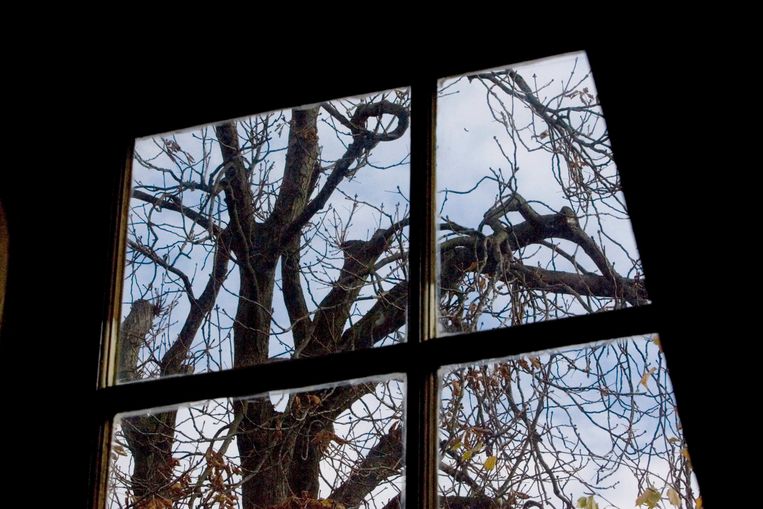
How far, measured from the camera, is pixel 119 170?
5.33 ft

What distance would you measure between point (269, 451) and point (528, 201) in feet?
1.79

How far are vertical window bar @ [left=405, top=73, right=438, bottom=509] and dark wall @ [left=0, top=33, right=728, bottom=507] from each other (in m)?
0.10

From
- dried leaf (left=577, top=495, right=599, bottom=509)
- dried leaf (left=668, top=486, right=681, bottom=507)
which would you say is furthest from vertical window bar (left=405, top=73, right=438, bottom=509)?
dried leaf (left=668, top=486, right=681, bottom=507)

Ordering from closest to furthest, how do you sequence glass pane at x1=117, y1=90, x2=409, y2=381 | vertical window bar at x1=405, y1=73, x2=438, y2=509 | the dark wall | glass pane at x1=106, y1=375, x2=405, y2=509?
the dark wall, vertical window bar at x1=405, y1=73, x2=438, y2=509, glass pane at x1=106, y1=375, x2=405, y2=509, glass pane at x1=117, y1=90, x2=409, y2=381

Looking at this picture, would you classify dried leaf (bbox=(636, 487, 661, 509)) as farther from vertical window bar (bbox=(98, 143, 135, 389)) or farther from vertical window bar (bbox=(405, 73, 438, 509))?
vertical window bar (bbox=(98, 143, 135, 389))

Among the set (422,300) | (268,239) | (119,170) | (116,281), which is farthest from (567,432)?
(119,170)

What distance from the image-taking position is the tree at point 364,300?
1.24 meters

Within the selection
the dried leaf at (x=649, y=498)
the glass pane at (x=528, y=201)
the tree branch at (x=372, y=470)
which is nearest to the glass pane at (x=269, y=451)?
the tree branch at (x=372, y=470)

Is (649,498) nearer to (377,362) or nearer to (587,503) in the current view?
(587,503)

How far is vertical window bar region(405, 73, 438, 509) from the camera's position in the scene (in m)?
1.23

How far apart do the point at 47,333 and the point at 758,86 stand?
3.70 ft

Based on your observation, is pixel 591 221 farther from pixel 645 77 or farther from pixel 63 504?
pixel 63 504

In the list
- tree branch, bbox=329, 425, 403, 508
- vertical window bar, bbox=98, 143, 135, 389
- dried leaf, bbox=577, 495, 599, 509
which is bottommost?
dried leaf, bbox=577, 495, 599, 509

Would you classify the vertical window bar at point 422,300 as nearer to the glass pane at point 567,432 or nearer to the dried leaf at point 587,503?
the glass pane at point 567,432
